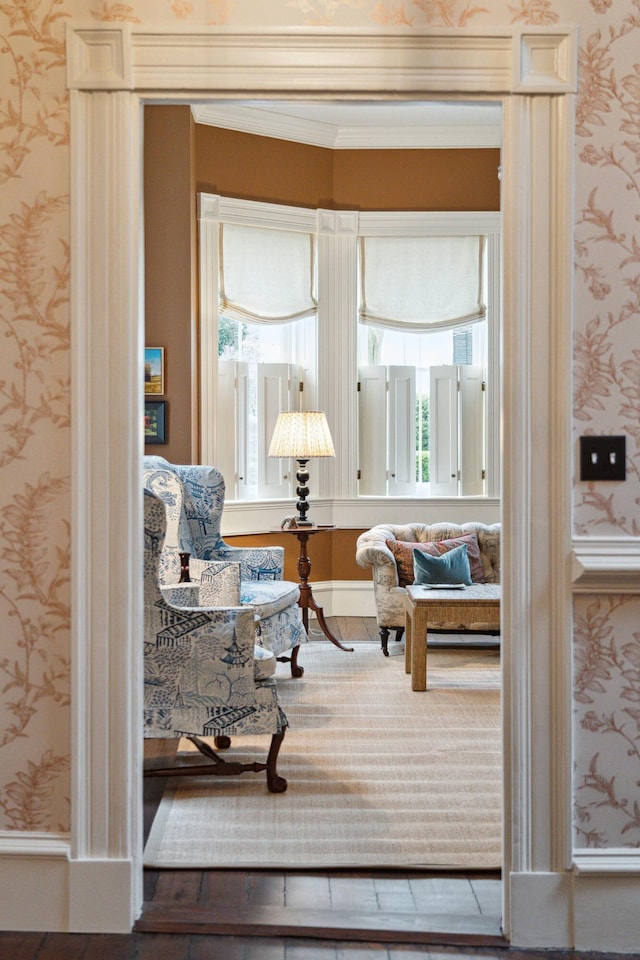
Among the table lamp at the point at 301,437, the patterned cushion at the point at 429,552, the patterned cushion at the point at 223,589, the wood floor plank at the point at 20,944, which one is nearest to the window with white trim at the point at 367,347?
the table lamp at the point at 301,437

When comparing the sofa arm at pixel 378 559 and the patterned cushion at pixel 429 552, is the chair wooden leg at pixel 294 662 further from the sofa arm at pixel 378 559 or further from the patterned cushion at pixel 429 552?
the patterned cushion at pixel 429 552

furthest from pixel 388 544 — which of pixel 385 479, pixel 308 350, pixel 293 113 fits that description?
pixel 293 113

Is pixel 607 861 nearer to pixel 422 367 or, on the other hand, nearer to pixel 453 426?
pixel 453 426

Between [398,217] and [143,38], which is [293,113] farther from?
[143,38]

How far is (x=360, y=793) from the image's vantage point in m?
3.43

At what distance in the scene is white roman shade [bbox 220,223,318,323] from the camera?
6680mm

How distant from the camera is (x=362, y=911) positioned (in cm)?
251

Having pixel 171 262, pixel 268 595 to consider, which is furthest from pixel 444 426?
pixel 268 595

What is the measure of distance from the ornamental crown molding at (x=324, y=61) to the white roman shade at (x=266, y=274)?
4.31 m

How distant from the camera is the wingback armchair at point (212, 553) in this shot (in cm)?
469

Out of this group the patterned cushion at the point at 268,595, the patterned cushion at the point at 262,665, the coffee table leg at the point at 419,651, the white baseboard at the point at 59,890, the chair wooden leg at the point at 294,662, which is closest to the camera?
the white baseboard at the point at 59,890

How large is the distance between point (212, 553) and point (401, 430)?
2.56 metres

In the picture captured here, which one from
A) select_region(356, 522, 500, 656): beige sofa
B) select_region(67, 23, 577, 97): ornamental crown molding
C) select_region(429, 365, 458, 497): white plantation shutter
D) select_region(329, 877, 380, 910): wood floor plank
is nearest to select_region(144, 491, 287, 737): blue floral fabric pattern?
select_region(329, 877, 380, 910): wood floor plank

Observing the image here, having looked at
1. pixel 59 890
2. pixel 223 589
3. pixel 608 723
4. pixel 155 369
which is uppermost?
pixel 155 369
